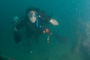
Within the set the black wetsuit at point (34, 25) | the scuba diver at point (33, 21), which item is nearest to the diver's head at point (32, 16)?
the scuba diver at point (33, 21)

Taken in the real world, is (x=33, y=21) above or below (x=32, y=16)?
below

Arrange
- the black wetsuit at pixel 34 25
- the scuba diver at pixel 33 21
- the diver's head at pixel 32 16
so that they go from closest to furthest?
the diver's head at pixel 32 16 < the scuba diver at pixel 33 21 < the black wetsuit at pixel 34 25

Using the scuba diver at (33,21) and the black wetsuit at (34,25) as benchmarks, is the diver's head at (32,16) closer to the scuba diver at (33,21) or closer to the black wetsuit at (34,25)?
the scuba diver at (33,21)

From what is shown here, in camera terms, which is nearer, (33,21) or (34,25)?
(33,21)

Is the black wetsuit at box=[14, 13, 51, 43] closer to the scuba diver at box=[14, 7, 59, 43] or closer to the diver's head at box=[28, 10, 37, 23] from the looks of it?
the scuba diver at box=[14, 7, 59, 43]

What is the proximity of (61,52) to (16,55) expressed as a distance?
8.75 feet

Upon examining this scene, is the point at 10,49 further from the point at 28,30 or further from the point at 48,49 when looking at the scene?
the point at 28,30

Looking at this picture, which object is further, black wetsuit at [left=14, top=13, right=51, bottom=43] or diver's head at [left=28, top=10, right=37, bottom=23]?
black wetsuit at [left=14, top=13, right=51, bottom=43]

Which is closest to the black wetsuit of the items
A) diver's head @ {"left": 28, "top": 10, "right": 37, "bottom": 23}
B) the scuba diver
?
the scuba diver

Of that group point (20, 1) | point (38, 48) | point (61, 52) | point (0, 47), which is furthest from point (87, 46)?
point (20, 1)

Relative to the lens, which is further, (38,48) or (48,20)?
(38,48)

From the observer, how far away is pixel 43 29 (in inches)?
296

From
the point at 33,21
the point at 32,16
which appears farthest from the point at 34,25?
the point at 32,16

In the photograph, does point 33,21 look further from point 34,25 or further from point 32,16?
point 34,25
